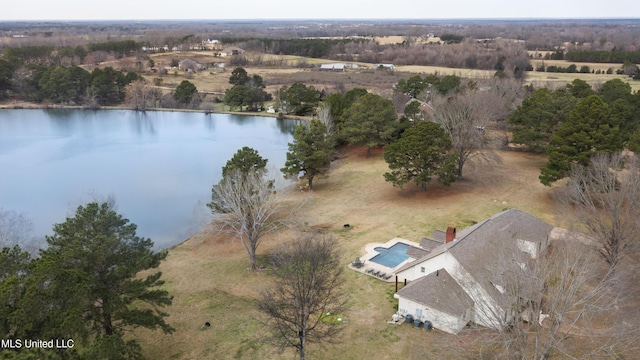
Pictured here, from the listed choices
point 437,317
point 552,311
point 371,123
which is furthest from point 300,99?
point 552,311

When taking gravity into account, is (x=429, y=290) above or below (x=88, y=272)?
below

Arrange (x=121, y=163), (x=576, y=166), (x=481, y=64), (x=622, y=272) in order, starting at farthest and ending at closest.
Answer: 1. (x=481, y=64)
2. (x=121, y=163)
3. (x=576, y=166)
4. (x=622, y=272)

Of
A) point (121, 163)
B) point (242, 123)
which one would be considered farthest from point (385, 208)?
point (242, 123)

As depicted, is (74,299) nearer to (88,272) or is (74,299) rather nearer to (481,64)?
(88,272)

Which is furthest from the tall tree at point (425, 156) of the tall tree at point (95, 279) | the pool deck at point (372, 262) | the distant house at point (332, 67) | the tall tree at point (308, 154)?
the distant house at point (332, 67)

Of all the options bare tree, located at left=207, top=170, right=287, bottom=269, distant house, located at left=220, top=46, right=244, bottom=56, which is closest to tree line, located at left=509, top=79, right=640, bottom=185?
bare tree, located at left=207, top=170, right=287, bottom=269

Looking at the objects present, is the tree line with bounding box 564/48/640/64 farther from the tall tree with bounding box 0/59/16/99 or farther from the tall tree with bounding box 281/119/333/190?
the tall tree with bounding box 0/59/16/99
